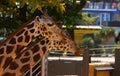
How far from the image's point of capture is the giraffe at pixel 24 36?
6.34 feet

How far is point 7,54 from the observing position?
6.35 ft

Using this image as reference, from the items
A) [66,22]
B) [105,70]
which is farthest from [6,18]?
[105,70]

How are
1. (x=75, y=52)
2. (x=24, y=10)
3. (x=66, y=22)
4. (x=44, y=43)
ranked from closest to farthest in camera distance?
(x=44, y=43), (x=75, y=52), (x=24, y=10), (x=66, y=22)

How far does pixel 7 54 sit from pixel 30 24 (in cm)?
52

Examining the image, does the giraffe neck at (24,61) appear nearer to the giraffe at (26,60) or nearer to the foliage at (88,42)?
the giraffe at (26,60)

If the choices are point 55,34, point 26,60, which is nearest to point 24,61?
point 26,60

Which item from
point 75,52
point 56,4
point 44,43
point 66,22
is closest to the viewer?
point 44,43

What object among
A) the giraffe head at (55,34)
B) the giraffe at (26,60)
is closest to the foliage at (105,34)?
the giraffe head at (55,34)

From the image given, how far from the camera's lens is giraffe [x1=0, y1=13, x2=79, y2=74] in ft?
6.34

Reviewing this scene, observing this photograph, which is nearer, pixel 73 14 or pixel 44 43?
pixel 44 43

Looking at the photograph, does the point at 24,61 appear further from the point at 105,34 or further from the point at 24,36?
the point at 105,34

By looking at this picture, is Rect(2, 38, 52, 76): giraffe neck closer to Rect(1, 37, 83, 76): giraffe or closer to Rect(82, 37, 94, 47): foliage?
Rect(1, 37, 83, 76): giraffe

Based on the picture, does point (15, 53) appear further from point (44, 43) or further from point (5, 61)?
point (44, 43)

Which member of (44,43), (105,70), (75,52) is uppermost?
(44,43)
